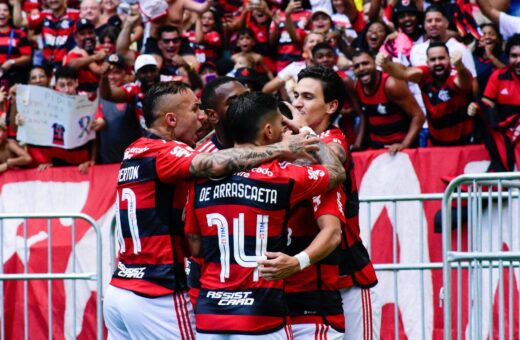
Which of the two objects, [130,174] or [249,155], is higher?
[249,155]

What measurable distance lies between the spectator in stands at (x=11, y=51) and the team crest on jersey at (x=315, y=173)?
10827 millimetres

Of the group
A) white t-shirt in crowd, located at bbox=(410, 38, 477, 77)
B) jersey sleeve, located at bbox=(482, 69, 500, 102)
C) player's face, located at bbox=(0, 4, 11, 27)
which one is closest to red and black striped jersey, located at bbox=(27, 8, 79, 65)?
player's face, located at bbox=(0, 4, 11, 27)

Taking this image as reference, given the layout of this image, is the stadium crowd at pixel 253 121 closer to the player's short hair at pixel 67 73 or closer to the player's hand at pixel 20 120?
the player's short hair at pixel 67 73

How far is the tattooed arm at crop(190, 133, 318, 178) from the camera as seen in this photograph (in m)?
5.96

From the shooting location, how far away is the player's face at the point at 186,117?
22.9ft

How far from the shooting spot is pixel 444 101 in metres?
11.6

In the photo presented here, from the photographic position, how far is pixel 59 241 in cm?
1234

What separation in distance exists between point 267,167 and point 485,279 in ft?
13.4

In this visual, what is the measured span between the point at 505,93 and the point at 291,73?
3.10 metres

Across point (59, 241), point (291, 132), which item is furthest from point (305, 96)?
point (59, 241)

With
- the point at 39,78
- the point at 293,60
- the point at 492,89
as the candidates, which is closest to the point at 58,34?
the point at 39,78

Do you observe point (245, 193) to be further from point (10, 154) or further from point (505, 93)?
point (10, 154)

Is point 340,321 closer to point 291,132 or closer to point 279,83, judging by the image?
point 291,132

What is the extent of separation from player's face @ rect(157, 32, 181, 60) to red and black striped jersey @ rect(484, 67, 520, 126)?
453cm
